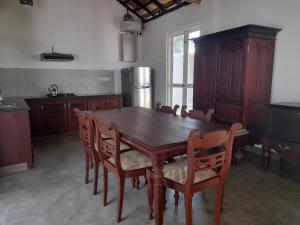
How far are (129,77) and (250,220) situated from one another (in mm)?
4086

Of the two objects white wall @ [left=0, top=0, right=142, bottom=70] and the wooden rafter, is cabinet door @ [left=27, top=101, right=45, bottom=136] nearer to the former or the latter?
white wall @ [left=0, top=0, right=142, bottom=70]

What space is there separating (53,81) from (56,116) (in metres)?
0.91

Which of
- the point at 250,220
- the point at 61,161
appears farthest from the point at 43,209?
the point at 250,220

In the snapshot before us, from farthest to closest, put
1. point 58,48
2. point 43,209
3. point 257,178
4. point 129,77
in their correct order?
point 129,77 < point 58,48 < point 257,178 < point 43,209

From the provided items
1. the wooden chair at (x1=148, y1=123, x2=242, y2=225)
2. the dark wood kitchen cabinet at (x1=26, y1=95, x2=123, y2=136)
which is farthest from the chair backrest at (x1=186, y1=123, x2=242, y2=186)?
the dark wood kitchen cabinet at (x1=26, y1=95, x2=123, y2=136)

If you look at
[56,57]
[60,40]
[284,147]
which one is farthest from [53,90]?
[284,147]

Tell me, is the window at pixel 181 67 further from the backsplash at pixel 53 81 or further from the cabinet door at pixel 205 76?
the backsplash at pixel 53 81

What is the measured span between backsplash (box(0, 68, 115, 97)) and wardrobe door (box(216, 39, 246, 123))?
3254mm

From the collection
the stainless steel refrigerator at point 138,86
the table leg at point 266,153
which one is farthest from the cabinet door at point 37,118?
the table leg at point 266,153

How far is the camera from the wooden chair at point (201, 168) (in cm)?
148

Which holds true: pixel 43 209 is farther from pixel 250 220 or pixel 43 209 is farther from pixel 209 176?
pixel 250 220

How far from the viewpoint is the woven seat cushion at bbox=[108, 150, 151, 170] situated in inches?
76.4

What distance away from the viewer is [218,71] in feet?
10.8

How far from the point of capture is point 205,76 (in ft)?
11.6
